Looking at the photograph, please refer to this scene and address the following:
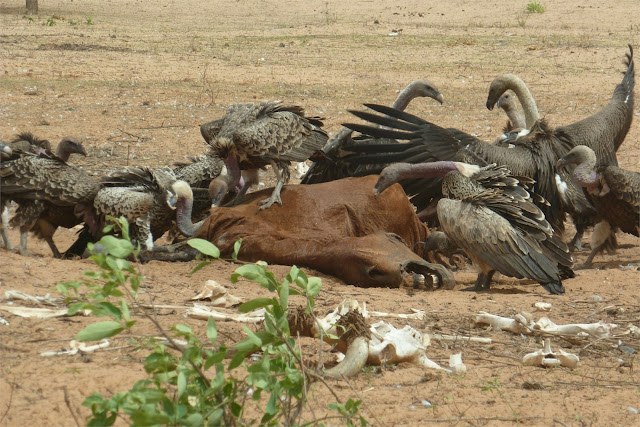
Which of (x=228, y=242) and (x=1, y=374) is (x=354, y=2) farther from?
(x=1, y=374)

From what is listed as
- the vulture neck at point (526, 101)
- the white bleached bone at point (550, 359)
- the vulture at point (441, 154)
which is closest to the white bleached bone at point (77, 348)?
the white bleached bone at point (550, 359)

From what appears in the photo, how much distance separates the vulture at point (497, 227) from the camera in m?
5.69

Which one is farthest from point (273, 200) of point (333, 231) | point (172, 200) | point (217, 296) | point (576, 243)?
point (576, 243)

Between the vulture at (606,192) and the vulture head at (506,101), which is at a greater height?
the vulture head at (506,101)

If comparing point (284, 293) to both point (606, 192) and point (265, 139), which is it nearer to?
point (265, 139)

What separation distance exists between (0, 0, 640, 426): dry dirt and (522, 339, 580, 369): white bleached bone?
4cm

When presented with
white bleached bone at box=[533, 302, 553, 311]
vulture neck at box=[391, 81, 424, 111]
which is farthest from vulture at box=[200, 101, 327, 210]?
white bleached bone at box=[533, 302, 553, 311]

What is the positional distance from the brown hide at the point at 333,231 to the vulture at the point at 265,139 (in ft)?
0.95

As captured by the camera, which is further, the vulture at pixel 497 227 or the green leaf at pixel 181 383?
the vulture at pixel 497 227

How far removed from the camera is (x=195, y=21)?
2092cm

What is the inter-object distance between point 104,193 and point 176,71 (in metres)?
7.82

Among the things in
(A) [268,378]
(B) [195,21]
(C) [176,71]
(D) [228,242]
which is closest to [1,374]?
(A) [268,378]

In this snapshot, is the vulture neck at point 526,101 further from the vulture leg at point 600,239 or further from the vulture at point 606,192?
the vulture leg at point 600,239

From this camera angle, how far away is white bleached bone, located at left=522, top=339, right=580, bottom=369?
3957 mm
